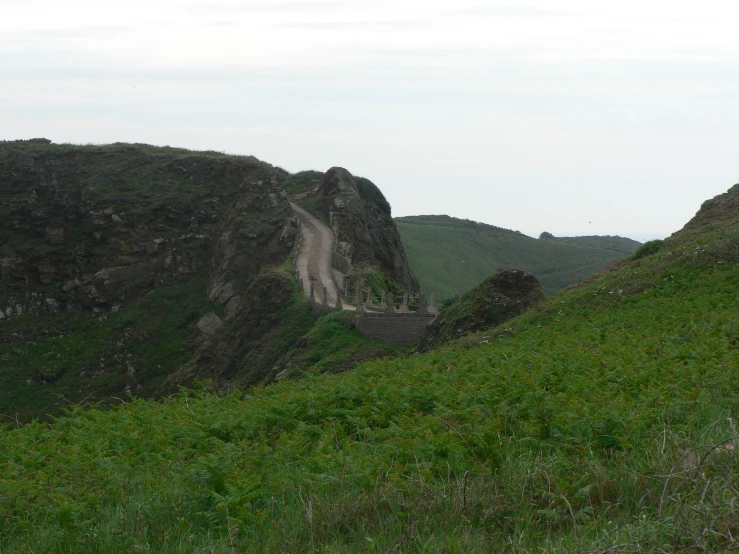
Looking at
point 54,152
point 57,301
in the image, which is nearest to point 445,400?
point 57,301

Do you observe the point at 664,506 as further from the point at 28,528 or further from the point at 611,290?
the point at 611,290

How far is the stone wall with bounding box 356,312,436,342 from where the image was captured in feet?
100

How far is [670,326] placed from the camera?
55.4ft

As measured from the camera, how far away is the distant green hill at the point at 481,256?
99.3 m

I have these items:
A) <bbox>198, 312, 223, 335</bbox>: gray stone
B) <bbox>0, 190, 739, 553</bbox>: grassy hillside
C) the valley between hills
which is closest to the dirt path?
the valley between hills

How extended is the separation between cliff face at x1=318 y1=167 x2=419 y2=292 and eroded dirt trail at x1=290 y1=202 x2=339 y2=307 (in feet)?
3.33

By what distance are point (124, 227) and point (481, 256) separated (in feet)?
217

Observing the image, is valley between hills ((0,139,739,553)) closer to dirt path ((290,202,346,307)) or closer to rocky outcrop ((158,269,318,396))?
rocky outcrop ((158,269,318,396))

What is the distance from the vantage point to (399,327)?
30594 mm

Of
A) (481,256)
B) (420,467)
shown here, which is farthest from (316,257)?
(481,256)

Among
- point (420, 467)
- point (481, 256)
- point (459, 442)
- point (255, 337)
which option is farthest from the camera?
point (481, 256)

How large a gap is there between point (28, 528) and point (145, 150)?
2415 inches

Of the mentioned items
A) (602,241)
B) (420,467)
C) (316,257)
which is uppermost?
(602,241)

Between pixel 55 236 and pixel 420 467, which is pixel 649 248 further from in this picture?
pixel 55 236
